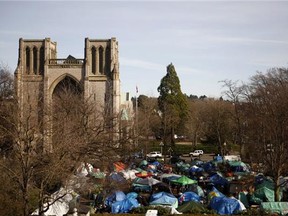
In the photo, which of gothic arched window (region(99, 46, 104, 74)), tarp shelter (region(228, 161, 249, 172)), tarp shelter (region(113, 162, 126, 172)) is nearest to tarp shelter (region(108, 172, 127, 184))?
tarp shelter (region(113, 162, 126, 172))

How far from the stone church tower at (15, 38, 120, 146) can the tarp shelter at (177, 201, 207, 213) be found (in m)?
25.7

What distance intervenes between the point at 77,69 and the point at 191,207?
30.3 m

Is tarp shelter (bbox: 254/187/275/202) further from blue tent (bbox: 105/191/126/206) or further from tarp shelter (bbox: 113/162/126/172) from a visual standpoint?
tarp shelter (bbox: 113/162/126/172)

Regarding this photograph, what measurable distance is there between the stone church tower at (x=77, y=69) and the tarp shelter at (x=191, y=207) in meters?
25.7

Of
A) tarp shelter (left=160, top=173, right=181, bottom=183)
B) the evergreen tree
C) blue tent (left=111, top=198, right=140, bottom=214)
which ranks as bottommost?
blue tent (left=111, top=198, right=140, bottom=214)

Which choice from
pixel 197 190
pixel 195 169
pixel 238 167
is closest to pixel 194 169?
pixel 195 169

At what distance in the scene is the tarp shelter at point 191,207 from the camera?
73.5 feet

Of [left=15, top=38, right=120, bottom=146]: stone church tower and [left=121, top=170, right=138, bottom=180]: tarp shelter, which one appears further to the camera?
[left=15, top=38, right=120, bottom=146]: stone church tower

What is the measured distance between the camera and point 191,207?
74.1 feet

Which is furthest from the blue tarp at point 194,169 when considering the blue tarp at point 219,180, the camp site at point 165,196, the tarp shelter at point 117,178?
the tarp shelter at point 117,178

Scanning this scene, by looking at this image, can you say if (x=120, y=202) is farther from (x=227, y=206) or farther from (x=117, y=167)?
(x=117, y=167)

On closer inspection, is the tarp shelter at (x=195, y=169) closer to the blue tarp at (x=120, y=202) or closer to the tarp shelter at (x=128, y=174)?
the tarp shelter at (x=128, y=174)

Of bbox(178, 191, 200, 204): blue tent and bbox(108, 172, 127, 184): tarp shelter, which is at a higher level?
bbox(108, 172, 127, 184): tarp shelter

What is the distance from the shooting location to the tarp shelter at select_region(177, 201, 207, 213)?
22.4 m
